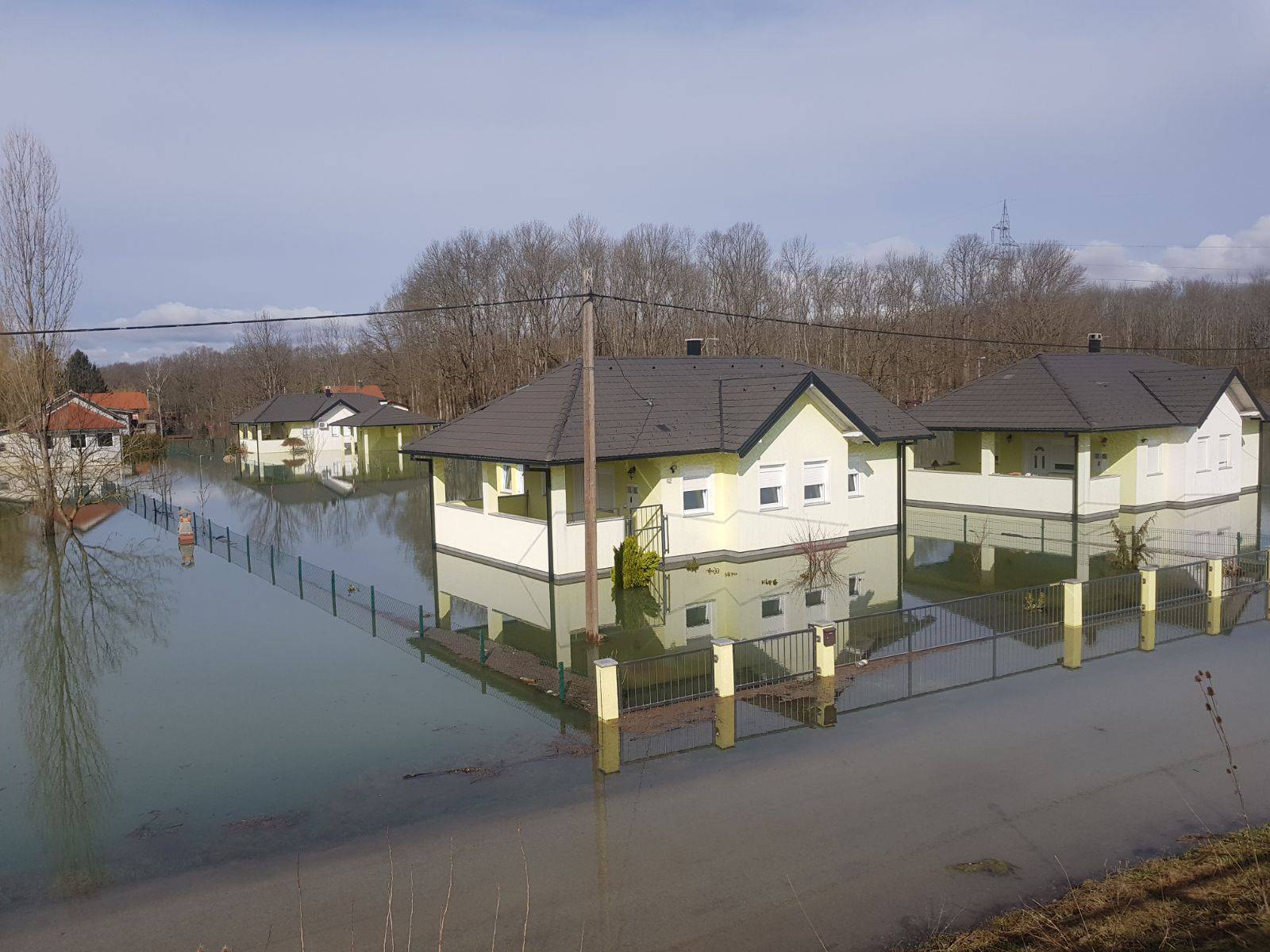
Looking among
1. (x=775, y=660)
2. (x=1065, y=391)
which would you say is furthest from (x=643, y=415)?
(x=1065, y=391)

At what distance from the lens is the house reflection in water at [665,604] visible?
16188 mm

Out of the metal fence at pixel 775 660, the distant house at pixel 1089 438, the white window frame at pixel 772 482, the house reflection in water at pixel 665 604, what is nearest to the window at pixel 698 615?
the house reflection in water at pixel 665 604

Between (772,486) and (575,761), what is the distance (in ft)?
46.6

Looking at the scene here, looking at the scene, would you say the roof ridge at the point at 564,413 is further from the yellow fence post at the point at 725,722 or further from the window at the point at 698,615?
the yellow fence post at the point at 725,722

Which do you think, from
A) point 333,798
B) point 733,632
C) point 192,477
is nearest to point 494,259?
point 192,477

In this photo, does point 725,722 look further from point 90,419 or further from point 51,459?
point 90,419

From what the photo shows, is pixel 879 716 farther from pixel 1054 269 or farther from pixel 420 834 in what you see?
pixel 1054 269

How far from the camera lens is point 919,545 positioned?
82.8 ft

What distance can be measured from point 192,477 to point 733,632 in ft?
137

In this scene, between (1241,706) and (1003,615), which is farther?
(1003,615)

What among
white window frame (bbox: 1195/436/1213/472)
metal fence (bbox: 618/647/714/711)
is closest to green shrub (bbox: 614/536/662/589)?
metal fence (bbox: 618/647/714/711)

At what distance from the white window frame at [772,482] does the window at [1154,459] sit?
44.4ft

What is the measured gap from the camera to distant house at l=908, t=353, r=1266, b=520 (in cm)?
2900

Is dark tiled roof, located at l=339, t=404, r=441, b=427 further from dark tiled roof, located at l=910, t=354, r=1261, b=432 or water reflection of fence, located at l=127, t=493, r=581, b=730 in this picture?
dark tiled roof, located at l=910, t=354, r=1261, b=432
